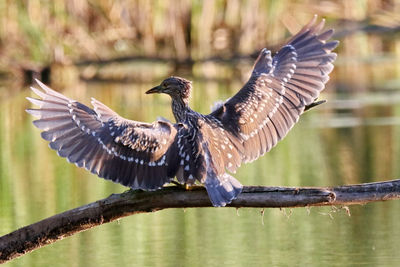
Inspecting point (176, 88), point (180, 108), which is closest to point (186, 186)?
point (180, 108)

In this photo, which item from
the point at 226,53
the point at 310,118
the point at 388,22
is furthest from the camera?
the point at 388,22

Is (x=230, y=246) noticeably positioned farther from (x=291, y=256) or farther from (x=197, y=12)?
(x=197, y=12)

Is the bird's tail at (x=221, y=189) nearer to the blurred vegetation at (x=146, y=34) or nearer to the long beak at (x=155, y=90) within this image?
the long beak at (x=155, y=90)

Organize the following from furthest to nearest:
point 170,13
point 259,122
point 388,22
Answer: point 388,22
point 170,13
point 259,122

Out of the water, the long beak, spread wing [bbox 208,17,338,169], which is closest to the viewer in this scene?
spread wing [bbox 208,17,338,169]

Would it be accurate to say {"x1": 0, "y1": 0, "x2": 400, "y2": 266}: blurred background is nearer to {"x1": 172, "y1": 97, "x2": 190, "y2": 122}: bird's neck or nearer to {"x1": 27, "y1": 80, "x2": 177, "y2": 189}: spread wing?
{"x1": 172, "y1": 97, "x2": 190, "y2": 122}: bird's neck

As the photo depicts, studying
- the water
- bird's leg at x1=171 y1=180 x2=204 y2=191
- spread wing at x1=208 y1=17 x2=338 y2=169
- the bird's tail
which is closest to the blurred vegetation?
the water

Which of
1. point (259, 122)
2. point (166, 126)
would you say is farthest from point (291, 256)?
point (166, 126)

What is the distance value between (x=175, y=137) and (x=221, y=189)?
1.55 ft

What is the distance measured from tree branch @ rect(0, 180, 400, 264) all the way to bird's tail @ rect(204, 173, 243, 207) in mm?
67

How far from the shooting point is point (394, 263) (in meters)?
6.21

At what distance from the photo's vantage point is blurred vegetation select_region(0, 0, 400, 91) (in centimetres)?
1653

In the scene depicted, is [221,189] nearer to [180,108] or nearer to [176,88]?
[180,108]

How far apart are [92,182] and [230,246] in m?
2.75
